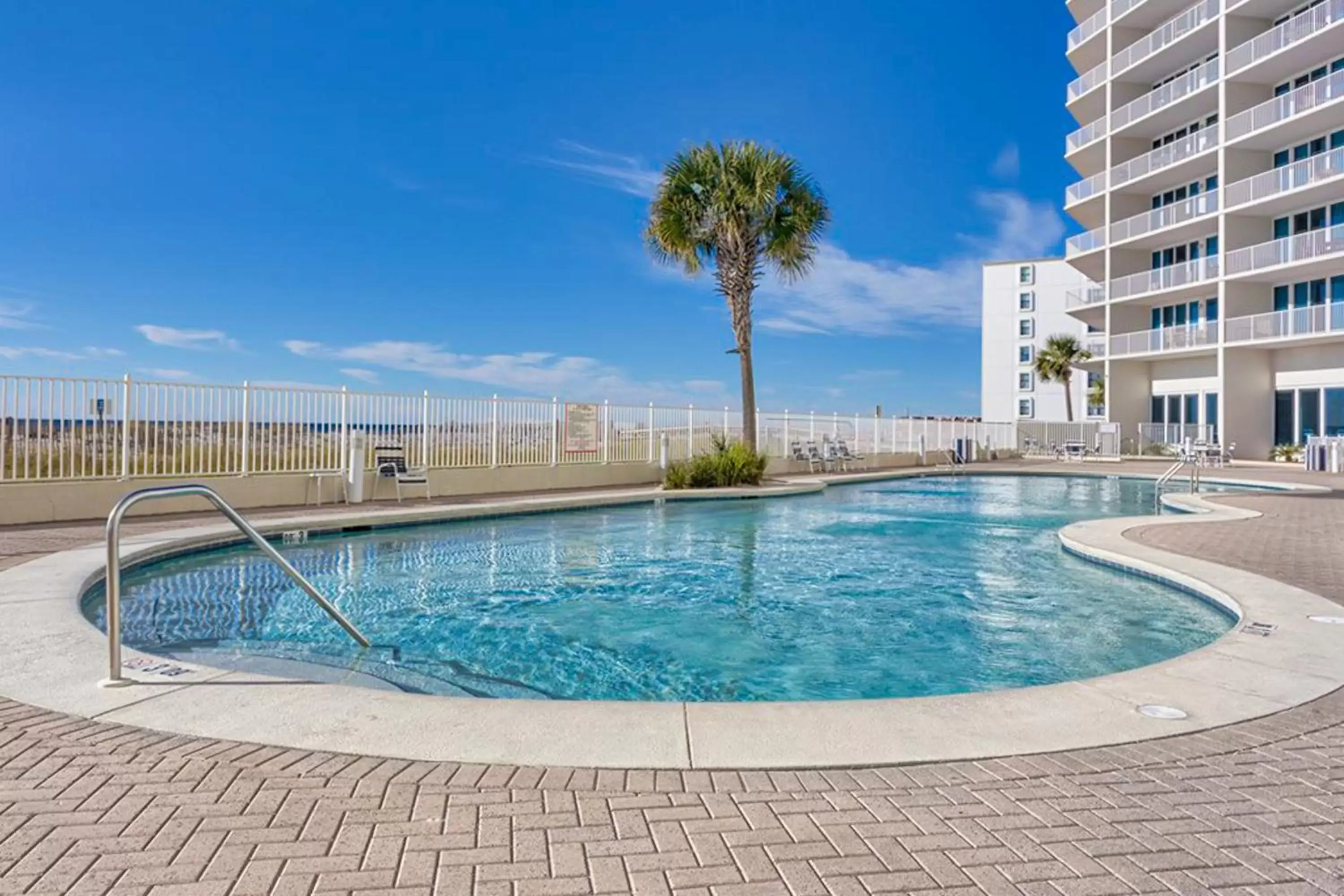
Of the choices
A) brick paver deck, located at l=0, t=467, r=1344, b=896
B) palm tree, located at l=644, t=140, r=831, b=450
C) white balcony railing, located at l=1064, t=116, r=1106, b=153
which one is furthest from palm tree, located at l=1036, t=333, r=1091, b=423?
brick paver deck, located at l=0, t=467, r=1344, b=896

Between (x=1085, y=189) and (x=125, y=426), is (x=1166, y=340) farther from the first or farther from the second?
(x=125, y=426)

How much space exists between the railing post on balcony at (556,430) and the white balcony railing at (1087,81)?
30.6m

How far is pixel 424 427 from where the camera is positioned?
1407 centimetres

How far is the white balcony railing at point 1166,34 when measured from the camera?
2853cm

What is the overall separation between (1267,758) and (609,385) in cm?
1634

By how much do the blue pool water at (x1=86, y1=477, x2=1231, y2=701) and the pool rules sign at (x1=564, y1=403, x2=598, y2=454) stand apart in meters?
5.65

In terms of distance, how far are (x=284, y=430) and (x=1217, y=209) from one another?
103ft

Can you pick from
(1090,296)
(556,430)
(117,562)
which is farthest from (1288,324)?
(117,562)

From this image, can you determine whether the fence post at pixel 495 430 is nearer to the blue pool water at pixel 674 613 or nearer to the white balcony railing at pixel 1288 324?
the blue pool water at pixel 674 613

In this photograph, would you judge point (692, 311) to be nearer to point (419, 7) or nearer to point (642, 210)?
point (642, 210)

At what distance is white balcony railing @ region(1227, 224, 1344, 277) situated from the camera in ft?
79.9

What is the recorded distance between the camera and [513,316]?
101ft

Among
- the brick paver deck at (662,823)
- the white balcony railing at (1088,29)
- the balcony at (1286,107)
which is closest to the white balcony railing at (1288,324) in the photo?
the balcony at (1286,107)

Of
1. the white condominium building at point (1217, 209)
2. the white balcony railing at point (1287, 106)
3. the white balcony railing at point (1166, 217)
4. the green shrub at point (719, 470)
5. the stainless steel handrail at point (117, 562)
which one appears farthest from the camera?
the white balcony railing at point (1166, 217)
